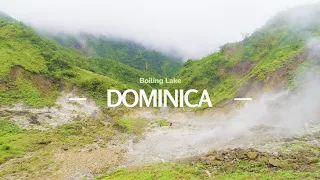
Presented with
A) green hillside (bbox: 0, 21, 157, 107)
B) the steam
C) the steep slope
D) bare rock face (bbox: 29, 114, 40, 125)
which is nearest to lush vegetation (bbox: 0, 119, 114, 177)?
bare rock face (bbox: 29, 114, 40, 125)

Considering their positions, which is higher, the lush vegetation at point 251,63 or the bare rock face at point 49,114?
the lush vegetation at point 251,63

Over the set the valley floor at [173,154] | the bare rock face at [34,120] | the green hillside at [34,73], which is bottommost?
the valley floor at [173,154]

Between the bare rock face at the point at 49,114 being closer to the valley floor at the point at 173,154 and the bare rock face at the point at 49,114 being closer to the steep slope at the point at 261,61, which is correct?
the valley floor at the point at 173,154

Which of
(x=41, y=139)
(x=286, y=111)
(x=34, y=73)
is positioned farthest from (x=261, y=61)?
(x=41, y=139)

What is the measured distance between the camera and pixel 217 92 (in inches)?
3177

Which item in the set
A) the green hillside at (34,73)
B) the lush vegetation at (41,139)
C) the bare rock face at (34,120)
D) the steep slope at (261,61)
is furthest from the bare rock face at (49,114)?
the steep slope at (261,61)

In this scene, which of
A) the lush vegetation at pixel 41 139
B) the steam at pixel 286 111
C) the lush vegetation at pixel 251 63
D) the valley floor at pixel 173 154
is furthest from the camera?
the lush vegetation at pixel 251 63

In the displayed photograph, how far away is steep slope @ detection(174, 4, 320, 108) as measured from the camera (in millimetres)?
57272

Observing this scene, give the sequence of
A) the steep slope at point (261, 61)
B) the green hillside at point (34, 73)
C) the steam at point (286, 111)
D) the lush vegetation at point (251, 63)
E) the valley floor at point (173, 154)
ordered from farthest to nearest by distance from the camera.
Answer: the green hillside at point (34, 73) < the lush vegetation at point (251, 63) < the steep slope at point (261, 61) < the steam at point (286, 111) < the valley floor at point (173, 154)

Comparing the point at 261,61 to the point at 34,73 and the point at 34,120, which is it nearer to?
the point at 34,120

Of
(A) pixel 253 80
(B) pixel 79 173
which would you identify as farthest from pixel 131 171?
(A) pixel 253 80

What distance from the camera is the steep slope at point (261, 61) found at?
188 ft

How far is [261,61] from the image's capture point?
78125 mm

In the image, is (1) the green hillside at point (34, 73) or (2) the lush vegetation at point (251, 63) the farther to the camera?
(1) the green hillside at point (34, 73)
